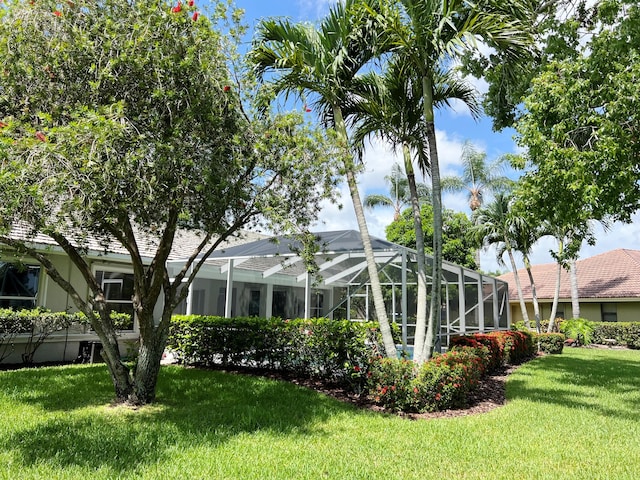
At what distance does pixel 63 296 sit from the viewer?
12820mm

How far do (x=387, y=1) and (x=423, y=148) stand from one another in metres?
3.49

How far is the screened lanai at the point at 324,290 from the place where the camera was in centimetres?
1383

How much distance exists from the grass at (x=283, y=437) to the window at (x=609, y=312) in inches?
737

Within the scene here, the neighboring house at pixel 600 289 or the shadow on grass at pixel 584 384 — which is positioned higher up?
the neighboring house at pixel 600 289

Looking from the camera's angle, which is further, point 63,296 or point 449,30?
point 63,296

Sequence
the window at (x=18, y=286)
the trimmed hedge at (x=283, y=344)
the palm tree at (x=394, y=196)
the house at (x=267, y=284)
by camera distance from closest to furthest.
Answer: the trimmed hedge at (x=283, y=344) < the house at (x=267, y=284) < the window at (x=18, y=286) < the palm tree at (x=394, y=196)

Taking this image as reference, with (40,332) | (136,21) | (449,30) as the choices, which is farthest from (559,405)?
(40,332)

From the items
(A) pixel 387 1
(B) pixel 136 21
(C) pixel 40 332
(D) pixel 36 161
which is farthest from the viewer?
(C) pixel 40 332

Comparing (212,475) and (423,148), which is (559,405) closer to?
(423,148)

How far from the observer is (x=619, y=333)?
22.2 metres

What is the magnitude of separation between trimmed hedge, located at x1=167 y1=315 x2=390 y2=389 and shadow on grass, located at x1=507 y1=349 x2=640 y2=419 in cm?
331

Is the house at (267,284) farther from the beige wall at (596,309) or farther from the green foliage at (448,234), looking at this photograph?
the beige wall at (596,309)

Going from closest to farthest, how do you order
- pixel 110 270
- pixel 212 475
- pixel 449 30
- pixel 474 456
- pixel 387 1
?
pixel 212 475
pixel 474 456
pixel 387 1
pixel 449 30
pixel 110 270

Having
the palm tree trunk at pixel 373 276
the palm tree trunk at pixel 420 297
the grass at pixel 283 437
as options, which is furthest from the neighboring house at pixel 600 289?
the palm tree trunk at pixel 373 276
